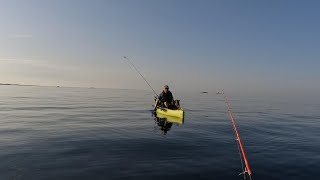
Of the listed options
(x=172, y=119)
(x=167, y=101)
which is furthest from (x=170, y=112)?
(x=167, y=101)

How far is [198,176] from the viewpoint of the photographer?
10500 mm

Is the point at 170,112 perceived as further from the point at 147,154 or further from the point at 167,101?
the point at 147,154

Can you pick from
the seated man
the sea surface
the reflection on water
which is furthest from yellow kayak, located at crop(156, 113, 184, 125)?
the sea surface

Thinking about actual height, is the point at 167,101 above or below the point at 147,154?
above

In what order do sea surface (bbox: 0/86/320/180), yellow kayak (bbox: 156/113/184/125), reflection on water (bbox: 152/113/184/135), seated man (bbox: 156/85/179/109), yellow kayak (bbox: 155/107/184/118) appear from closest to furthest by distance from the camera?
sea surface (bbox: 0/86/320/180) → reflection on water (bbox: 152/113/184/135) → yellow kayak (bbox: 156/113/184/125) → yellow kayak (bbox: 155/107/184/118) → seated man (bbox: 156/85/179/109)

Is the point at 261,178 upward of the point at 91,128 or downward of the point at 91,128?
downward

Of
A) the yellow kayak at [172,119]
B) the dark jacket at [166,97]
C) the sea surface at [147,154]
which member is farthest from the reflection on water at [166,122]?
the dark jacket at [166,97]

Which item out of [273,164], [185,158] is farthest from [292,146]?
[185,158]

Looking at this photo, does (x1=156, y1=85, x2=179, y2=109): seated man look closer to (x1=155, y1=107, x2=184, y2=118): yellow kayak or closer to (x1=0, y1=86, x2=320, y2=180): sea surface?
(x1=155, y1=107, x2=184, y2=118): yellow kayak

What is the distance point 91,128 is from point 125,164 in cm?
1028

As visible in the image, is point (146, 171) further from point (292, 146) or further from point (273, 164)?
point (292, 146)

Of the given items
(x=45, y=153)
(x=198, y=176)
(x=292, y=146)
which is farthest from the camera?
(x=292, y=146)

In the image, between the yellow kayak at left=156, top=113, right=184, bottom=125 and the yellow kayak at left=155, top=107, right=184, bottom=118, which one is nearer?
the yellow kayak at left=156, top=113, right=184, bottom=125

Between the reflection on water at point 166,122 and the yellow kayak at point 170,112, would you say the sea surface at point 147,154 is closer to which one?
the reflection on water at point 166,122
